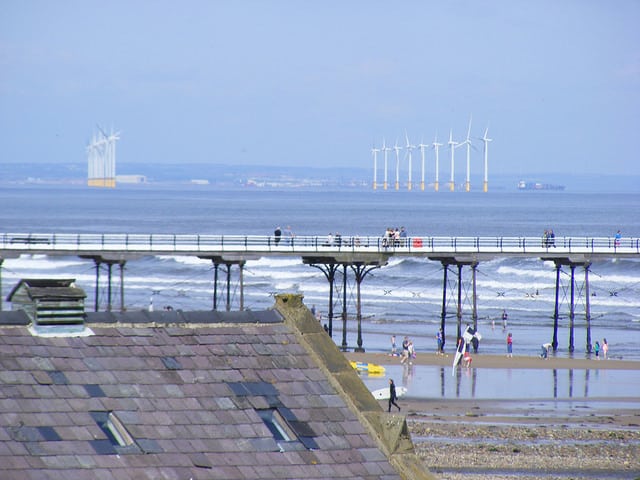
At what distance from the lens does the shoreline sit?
2160 inches

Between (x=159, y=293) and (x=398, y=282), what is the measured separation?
21.5 m

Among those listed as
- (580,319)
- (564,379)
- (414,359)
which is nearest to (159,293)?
(580,319)

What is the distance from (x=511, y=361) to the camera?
5656 cm

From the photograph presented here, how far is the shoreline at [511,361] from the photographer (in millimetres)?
54875

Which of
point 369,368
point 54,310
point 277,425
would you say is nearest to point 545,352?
point 369,368

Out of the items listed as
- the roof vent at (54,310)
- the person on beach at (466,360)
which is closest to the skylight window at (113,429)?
the roof vent at (54,310)

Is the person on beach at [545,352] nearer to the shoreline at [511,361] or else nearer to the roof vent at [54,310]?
the shoreline at [511,361]

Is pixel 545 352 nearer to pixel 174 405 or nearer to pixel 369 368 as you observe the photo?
pixel 369 368

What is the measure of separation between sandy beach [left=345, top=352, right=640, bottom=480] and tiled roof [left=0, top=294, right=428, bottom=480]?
16315mm

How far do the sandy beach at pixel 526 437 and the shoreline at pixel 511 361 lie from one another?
9068 millimetres

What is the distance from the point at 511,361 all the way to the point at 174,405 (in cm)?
4325

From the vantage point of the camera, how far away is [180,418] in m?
14.4

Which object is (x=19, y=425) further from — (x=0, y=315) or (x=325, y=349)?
(x=325, y=349)

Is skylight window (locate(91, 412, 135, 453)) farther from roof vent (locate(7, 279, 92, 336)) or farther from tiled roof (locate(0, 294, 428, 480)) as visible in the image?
roof vent (locate(7, 279, 92, 336))
